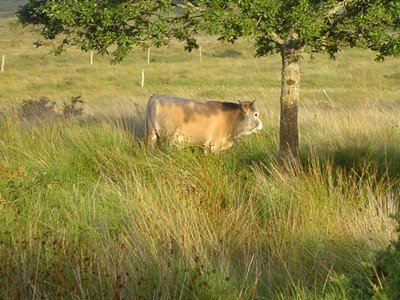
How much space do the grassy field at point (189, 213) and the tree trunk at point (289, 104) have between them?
28 centimetres

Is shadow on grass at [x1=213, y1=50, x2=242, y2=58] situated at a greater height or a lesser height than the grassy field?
lesser

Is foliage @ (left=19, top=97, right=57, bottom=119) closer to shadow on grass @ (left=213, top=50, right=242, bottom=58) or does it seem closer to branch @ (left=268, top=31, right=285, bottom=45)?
branch @ (left=268, top=31, right=285, bottom=45)

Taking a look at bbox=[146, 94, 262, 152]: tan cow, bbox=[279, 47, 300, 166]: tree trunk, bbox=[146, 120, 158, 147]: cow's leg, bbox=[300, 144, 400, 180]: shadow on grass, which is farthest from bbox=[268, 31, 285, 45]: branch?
bbox=[146, 120, 158, 147]: cow's leg

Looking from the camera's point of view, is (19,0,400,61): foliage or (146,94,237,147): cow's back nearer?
(19,0,400,61): foliage

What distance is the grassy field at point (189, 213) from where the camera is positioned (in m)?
4.63

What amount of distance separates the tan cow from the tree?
6.47ft

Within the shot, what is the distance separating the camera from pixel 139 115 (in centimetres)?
1299

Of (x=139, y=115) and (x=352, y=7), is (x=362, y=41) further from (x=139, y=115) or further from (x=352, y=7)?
(x=139, y=115)

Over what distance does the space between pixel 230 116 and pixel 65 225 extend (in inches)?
225

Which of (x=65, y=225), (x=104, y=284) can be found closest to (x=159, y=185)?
(x=65, y=225)

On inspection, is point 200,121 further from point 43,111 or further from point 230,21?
point 43,111

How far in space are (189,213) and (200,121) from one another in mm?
5260

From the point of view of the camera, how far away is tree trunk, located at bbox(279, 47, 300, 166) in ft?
29.9

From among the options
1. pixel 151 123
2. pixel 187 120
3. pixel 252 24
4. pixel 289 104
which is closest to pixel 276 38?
pixel 289 104
